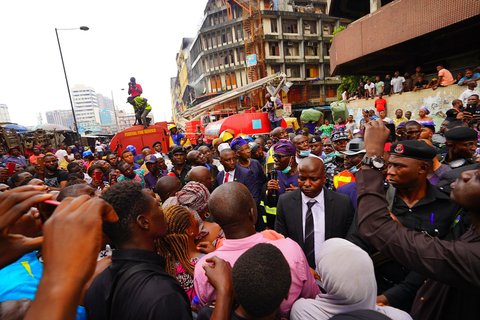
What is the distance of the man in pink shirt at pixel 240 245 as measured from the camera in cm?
157

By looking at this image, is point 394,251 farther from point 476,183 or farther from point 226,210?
point 226,210

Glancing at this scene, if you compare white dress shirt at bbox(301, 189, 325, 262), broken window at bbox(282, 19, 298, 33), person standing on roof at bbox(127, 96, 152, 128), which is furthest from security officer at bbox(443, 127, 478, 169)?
broken window at bbox(282, 19, 298, 33)

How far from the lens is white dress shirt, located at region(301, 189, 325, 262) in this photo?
2.67 m

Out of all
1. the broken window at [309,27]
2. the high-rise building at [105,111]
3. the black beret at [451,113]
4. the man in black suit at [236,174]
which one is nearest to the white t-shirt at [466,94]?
the black beret at [451,113]

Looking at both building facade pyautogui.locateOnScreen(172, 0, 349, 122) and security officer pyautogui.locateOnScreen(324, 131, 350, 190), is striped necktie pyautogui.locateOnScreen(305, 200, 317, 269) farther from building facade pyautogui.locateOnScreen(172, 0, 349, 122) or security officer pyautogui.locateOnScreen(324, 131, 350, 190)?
building facade pyautogui.locateOnScreen(172, 0, 349, 122)

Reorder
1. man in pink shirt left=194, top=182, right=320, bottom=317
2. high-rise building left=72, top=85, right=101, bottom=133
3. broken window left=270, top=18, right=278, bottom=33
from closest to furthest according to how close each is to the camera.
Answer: man in pink shirt left=194, top=182, right=320, bottom=317 < broken window left=270, top=18, right=278, bottom=33 < high-rise building left=72, top=85, right=101, bottom=133

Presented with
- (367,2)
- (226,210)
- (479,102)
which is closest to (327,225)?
(226,210)

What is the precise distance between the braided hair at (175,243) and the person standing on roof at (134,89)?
34.0 feet

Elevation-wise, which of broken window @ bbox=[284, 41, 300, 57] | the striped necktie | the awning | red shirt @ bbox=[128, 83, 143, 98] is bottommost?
the striped necktie

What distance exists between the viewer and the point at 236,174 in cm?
473

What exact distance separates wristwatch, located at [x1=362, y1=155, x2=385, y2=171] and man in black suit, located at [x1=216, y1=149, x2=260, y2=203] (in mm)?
3209

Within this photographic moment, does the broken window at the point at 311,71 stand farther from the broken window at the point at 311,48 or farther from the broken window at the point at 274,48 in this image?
the broken window at the point at 274,48

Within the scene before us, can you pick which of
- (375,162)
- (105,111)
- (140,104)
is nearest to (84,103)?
(105,111)

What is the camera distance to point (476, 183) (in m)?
1.29
